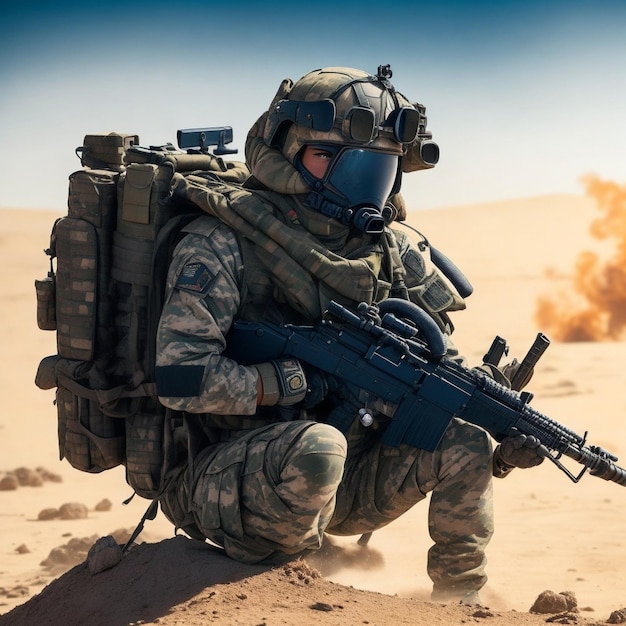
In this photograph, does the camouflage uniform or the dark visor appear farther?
the dark visor

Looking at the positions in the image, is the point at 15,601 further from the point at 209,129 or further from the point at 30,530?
the point at 209,129

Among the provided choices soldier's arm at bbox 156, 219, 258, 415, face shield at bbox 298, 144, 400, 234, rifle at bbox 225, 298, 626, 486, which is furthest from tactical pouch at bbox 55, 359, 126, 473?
face shield at bbox 298, 144, 400, 234

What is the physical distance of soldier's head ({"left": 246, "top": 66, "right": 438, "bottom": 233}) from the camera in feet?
28.1

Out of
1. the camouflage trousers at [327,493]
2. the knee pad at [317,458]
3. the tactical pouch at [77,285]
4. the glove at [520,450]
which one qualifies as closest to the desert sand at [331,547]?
the camouflage trousers at [327,493]

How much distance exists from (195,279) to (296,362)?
A: 785mm

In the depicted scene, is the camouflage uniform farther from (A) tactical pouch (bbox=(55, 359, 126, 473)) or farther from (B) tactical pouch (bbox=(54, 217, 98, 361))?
(B) tactical pouch (bbox=(54, 217, 98, 361))

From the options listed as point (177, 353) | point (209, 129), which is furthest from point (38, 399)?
point (177, 353)

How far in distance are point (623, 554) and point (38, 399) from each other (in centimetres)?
1118

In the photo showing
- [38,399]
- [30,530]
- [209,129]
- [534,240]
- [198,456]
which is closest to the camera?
[198,456]

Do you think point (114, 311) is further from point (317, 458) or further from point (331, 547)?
point (331, 547)

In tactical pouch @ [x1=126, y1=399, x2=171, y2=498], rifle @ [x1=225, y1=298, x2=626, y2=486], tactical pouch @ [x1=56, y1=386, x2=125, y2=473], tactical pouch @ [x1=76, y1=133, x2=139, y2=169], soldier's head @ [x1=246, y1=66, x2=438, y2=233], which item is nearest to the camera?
rifle @ [x1=225, y1=298, x2=626, y2=486]

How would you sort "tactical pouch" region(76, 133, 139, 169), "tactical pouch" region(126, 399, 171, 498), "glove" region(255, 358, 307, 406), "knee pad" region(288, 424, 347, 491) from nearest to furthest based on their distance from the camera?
"knee pad" region(288, 424, 347, 491) < "glove" region(255, 358, 307, 406) < "tactical pouch" region(126, 399, 171, 498) < "tactical pouch" region(76, 133, 139, 169)

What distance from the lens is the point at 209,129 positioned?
32.4 feet

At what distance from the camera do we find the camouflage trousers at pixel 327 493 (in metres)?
7.98
